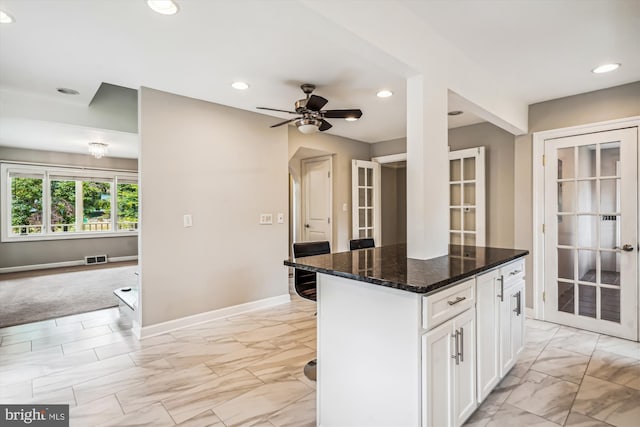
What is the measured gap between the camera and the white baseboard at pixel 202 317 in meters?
3.16

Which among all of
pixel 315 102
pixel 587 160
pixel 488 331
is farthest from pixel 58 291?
pixel 587 160

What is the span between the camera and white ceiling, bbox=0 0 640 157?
1.93 meters

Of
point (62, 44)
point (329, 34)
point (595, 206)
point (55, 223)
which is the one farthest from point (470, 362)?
point (55, 223)

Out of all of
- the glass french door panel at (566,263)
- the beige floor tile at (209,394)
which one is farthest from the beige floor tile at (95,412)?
the glass french door panel at (566,263)

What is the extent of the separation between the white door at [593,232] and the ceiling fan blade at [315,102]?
2.61m

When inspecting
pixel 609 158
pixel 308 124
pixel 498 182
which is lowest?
pixel 498 182

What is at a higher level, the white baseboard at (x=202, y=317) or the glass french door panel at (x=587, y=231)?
the glass french door panel at (x=587, y=231)

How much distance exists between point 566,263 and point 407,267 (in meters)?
2.72

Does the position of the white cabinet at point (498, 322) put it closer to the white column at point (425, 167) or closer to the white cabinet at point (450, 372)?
the white cabinet at point (450, 372)

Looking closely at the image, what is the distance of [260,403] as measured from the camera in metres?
2.09

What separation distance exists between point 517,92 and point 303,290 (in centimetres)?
291

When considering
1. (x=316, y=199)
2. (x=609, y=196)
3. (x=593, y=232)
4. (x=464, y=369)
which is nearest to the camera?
(x=464, y=369)

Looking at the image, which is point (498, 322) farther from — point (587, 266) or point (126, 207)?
point (126, 207)

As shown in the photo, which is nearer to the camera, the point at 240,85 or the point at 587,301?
the point at 240,85
